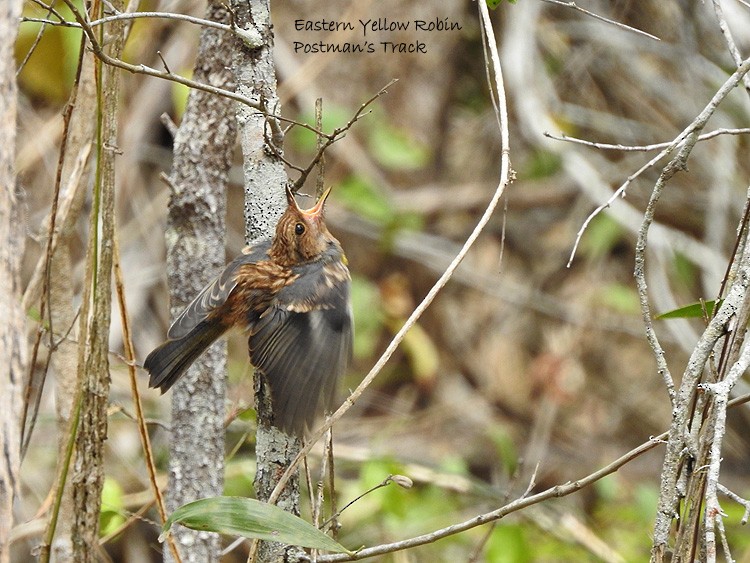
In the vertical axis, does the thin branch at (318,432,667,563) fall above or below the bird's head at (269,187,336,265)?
below

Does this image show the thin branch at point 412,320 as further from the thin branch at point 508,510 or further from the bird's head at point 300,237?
the bird's head at point 300,237

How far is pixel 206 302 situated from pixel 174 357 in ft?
0.65

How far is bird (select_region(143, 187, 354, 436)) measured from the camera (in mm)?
2447

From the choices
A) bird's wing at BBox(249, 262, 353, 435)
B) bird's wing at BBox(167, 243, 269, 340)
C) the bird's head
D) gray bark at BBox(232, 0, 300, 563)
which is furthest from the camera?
the bird's head

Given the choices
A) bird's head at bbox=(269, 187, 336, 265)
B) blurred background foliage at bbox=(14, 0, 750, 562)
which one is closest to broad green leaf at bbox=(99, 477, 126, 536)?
blurred background foliage at bbox=(14, 0, 750, 562)

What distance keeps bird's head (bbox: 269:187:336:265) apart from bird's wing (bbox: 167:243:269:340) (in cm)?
12

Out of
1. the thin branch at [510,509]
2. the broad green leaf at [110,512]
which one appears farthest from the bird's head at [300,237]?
the thin branch at [510,509]

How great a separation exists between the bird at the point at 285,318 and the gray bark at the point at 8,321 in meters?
0.85

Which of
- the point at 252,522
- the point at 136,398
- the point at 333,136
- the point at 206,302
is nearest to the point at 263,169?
the point at 333,136

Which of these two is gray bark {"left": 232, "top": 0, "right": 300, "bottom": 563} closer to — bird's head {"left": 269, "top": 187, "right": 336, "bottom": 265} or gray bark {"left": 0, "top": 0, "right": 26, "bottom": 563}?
bird's head {"left": 269, "top": 187, "right": 336, "bottom": 265}

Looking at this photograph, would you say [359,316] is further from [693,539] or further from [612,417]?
[693,539]

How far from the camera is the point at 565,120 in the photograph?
633 cm

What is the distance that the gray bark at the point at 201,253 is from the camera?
2.68 m

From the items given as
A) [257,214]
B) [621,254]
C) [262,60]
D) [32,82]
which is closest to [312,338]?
[257,214]
